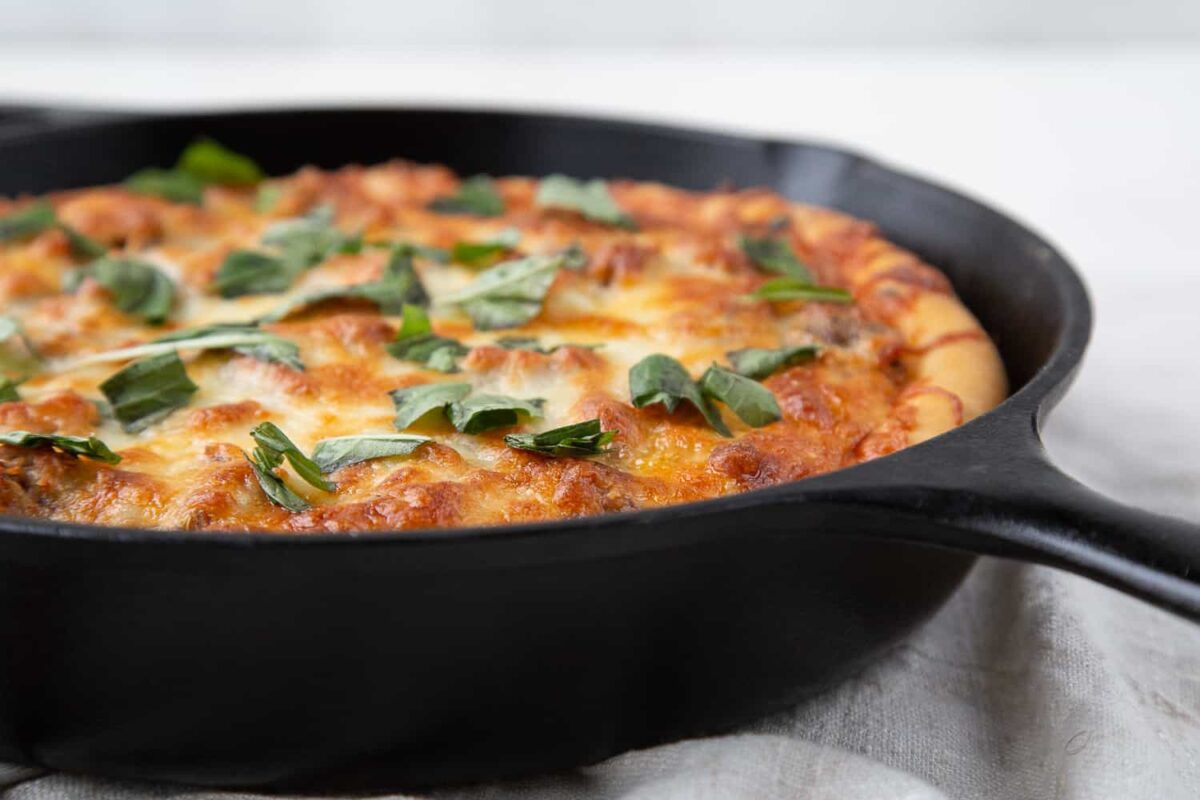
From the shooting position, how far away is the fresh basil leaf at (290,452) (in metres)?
2.36

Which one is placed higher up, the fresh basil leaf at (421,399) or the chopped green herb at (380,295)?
the fresh basil leaf at (421,399)

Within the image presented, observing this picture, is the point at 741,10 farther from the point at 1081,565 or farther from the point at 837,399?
the point at 1081,565

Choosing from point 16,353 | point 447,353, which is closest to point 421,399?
point 447,353

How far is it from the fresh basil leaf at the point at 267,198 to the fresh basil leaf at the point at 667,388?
170 centimetres

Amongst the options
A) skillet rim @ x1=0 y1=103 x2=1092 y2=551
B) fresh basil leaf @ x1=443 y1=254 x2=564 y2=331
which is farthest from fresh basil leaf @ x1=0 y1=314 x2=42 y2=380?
skillet rim @ x1=0 y1=103 x2=1092 y2=551

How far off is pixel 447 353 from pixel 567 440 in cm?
54

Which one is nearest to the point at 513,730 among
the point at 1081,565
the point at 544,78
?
the point at 1081,565

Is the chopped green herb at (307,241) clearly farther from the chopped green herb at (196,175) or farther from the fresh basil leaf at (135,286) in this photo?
the chopped green herb at (196,175)

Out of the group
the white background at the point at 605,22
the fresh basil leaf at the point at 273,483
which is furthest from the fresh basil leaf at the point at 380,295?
the white background at the point at 605,22

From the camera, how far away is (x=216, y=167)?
4.32 m

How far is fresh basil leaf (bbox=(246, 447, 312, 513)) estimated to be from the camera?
2.31m

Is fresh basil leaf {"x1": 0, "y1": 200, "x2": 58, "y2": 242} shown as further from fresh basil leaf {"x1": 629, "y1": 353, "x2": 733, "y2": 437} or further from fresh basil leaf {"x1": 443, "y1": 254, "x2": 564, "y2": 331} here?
fresh basil leaf {"x1": 629, "y1": 353, "x2": 733, "y2": 437}

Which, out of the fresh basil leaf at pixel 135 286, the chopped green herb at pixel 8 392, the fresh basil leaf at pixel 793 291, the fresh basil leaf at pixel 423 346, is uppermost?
the fresh basil leaf at pixel 793 291

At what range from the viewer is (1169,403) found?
3.88 metres
